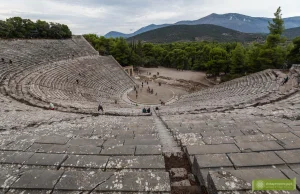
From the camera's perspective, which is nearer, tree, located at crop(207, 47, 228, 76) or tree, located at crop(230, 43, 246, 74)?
tree, located at crop(230, 43, 246, 74)

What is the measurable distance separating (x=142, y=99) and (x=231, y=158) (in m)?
21.4

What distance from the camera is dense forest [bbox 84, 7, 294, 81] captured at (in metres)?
25.2

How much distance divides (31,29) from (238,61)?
38763 mm

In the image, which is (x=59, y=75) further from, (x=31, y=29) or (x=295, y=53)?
(x=295, y=53)

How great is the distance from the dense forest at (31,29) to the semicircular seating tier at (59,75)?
2.27 meters

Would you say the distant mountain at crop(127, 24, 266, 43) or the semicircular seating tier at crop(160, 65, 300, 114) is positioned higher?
the distant mountain at crop(127, 24, 266, 43)

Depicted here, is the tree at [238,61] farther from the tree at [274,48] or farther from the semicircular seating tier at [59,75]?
the semicircular seating tier at [59,75]

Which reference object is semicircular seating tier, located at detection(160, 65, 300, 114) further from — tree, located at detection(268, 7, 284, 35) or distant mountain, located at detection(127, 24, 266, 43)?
distant mountain, located at detection(127, 24, 266, 43)

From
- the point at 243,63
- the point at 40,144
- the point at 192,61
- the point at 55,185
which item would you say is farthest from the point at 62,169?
the point at 192,61

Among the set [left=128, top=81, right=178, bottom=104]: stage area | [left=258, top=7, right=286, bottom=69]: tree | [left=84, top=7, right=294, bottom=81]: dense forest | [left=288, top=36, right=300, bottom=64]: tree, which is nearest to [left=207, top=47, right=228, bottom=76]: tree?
[left=84, top=7, right=294, bottom=81]: dense forest

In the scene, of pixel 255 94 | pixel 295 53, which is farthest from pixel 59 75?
pixel 295 53

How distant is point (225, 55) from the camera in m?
35.8

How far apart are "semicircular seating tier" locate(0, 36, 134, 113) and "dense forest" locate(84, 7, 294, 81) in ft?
26.1

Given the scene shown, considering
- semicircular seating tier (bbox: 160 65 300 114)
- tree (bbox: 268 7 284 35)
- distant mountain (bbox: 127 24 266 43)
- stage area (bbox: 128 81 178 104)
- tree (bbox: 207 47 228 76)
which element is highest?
distant mountain (bbox: 127 24 266 43)
